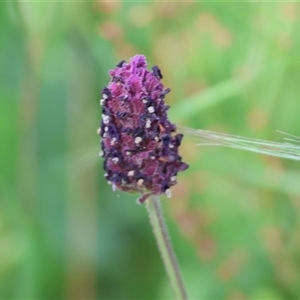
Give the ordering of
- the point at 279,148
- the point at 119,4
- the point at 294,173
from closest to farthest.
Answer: the point at 279,148, the point at 294,173, the point at 119,4

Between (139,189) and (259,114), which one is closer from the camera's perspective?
(139,189)

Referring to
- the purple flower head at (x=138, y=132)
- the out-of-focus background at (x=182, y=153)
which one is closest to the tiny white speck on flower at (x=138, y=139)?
the purple flower head at (x=138, y=132)

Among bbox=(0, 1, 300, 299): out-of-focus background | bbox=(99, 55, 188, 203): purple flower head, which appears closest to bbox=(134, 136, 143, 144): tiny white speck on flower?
bbox=(99, 55, 188, 203): purple flower head

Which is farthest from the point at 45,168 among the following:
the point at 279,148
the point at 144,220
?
the point at 279,148

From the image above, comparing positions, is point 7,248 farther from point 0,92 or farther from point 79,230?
point 0,92

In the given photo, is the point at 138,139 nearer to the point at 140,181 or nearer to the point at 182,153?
the point at 140,181

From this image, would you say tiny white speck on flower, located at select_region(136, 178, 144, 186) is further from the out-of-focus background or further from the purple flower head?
the out-of-focus background

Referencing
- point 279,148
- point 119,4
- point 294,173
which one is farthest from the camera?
point 119,4
